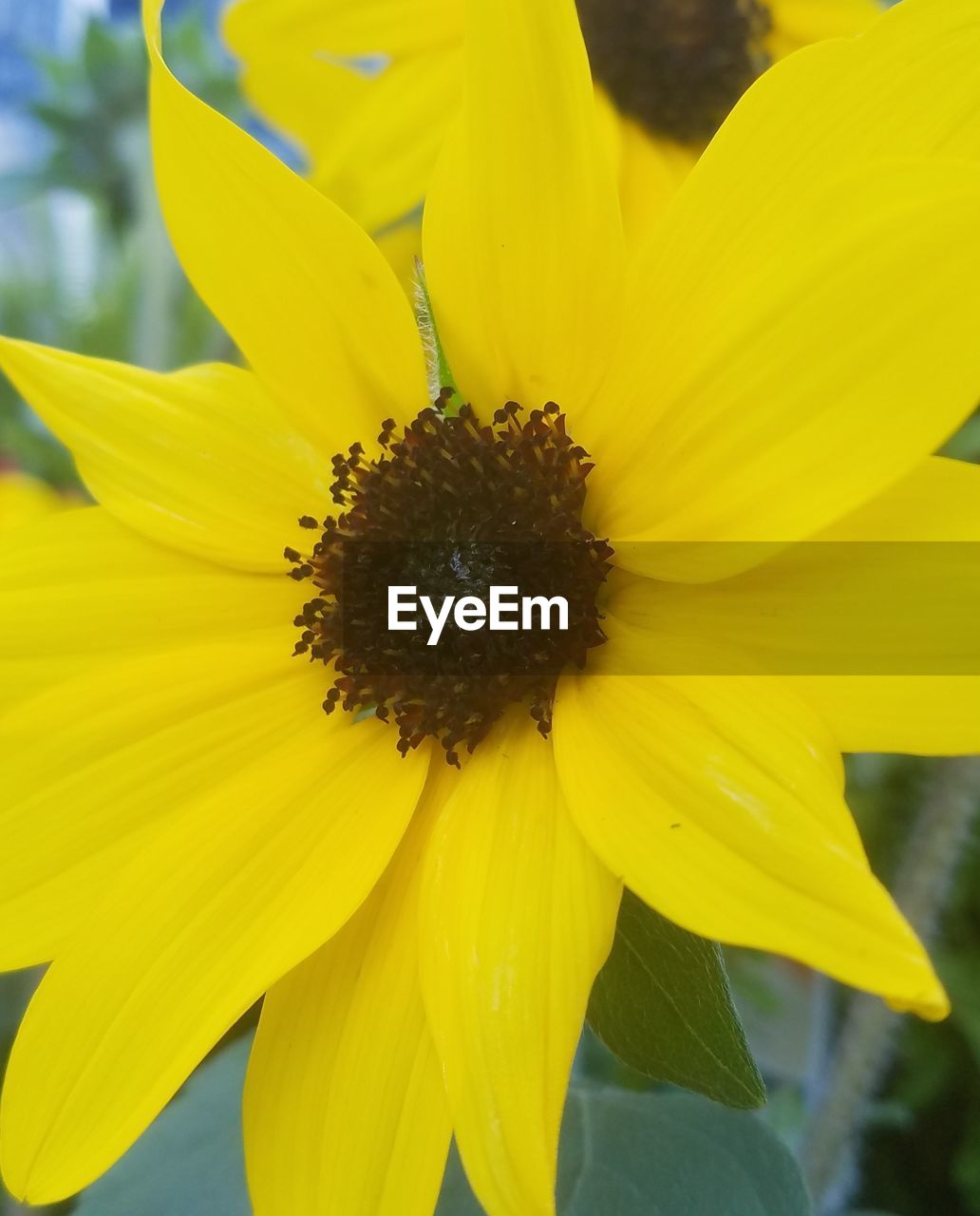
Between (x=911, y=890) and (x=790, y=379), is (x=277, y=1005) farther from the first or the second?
(x=911, y=890)

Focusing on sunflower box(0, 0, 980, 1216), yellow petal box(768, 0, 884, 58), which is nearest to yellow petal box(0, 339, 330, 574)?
sunflower box(0, 0, 980, 1216)

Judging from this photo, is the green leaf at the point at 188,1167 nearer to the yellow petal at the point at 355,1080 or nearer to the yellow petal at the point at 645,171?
the yellow petal at the point at 355,1080

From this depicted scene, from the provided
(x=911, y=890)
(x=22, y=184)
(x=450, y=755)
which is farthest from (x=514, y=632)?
(x=22, y=184)

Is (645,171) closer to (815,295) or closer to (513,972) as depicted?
(815,295)

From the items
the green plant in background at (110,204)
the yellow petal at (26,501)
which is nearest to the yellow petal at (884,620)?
the green plant in background at (110,204)

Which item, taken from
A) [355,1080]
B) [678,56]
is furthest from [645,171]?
[355,1080]

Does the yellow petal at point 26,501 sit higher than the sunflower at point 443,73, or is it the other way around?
the sunflower at point 443,73
